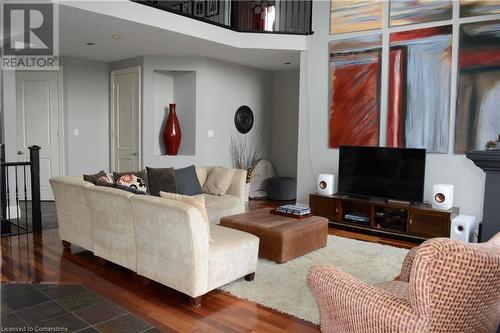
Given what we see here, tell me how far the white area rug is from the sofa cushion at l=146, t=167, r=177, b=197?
61.6 inches

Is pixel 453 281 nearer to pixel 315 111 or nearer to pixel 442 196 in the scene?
pixel 442 196

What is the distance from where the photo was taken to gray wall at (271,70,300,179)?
786 centimetres

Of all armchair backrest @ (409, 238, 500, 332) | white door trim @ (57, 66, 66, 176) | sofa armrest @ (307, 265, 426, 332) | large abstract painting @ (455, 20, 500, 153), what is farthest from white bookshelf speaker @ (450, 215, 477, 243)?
white door trim @ (57, 66, 66, 176)

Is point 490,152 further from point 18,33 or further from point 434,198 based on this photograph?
point 18,33

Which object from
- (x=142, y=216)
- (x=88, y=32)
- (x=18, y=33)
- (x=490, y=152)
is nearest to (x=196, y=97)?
(x=88, y=32)

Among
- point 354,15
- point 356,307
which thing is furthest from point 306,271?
point 354,15

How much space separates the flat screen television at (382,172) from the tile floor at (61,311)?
3.53 m

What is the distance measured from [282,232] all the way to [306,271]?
1.35 feet

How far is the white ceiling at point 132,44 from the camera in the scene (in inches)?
182

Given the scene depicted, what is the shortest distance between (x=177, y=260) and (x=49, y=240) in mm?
2411

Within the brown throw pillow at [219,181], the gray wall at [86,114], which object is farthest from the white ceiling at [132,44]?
the brown throw pillow at [219,181]

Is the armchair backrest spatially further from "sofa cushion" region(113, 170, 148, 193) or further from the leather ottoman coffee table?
"sofa cushion" region(113, 170, 148, 193)

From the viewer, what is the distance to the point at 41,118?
6797 millimetres

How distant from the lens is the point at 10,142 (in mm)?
5395
